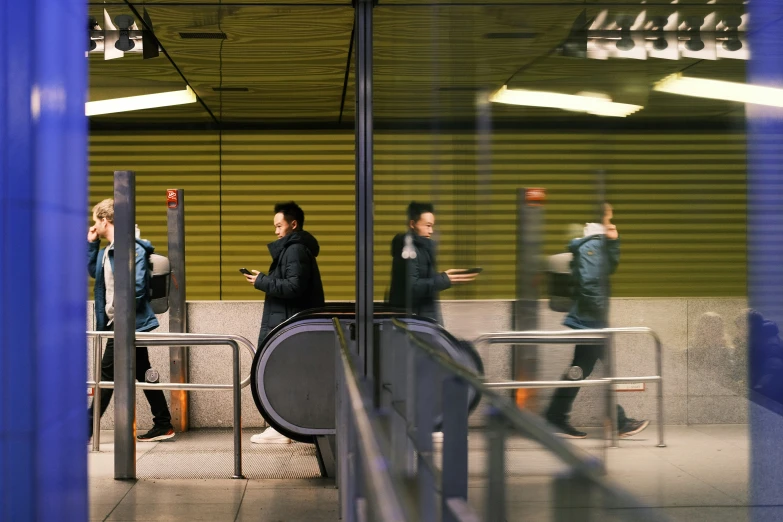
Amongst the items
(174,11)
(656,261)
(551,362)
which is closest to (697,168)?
(656,261)

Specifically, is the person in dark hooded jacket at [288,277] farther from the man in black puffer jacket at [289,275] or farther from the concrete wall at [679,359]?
the concrete wall at [679,359]

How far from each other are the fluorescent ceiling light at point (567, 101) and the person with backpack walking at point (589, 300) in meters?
0.13

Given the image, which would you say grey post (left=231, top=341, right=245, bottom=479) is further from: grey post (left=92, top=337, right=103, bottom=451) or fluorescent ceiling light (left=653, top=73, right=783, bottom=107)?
fluorescent ceiling light (left=653, top=73, right=783, bottom=107)

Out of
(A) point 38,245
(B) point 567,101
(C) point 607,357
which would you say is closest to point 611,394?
(C) point 607,357

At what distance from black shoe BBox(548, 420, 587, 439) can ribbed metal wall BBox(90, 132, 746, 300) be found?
0.30 metres

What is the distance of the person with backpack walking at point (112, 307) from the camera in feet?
22.3

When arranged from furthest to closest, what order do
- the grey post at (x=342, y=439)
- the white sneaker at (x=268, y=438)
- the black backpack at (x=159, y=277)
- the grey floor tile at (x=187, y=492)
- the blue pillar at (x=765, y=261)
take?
the black backpack at (x=159, y=277)
the white sneaker at (x=268, y=438)
the grey floor tile at (x=187, y=492)
the grey post at (x=342, y=439)
the blue pillar at (x=765, y=261)

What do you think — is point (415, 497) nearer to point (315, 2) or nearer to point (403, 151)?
point (403, 151)

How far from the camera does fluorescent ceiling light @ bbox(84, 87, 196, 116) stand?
951 centimetres

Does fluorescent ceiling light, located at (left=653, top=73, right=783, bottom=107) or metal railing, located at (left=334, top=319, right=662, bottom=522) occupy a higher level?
fluorescent ceiling light, located at (left=653, top=73, right=783, bottom=107)

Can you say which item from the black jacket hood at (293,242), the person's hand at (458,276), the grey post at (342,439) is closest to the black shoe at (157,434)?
the black jacket hood at (293,242)

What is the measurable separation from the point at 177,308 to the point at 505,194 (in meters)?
5.62

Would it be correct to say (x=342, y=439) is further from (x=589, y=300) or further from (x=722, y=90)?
(x=722, y=90)

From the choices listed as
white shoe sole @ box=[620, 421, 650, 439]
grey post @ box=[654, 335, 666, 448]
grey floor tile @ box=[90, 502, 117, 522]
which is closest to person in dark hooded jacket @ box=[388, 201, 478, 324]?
grey floor tile @ box=[90, 502, 117, 522]
